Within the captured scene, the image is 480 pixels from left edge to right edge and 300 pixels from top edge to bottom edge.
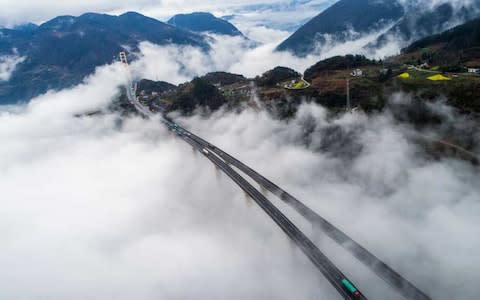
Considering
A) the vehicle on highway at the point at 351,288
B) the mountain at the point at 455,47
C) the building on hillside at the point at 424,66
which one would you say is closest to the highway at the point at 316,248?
the vehicle on highway at the point at 351,288

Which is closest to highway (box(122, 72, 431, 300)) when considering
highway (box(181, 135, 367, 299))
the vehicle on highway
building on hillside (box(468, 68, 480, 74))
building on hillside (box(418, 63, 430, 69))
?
highway (box(181, 135, 367, 299))

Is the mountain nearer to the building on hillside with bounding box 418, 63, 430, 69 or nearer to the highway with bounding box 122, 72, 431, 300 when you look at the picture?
the building on hillside with bounding box 418, 63, 430, 69

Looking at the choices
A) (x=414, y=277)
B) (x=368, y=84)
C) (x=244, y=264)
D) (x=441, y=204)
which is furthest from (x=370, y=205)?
(x=368, y=84)

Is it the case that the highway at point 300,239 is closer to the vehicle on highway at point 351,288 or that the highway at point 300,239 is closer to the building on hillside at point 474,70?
the vehicle on highway at point 351,288

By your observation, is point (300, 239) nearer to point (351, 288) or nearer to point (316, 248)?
point (316, 248)

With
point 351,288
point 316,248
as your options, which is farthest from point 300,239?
point 351,288

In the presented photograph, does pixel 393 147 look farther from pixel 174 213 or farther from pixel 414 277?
pixel 174 213
